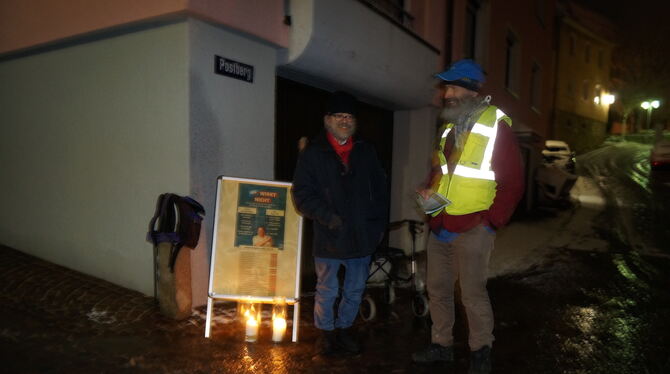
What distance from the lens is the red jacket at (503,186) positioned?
3086 millimetres

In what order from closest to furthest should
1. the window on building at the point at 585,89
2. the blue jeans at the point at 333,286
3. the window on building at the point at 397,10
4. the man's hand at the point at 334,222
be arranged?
the man's hand at the point at 334,222 → the blue jeans at the point at 333,286 → the window on building at the point at 397,10 → the window on building at the point at 585,89

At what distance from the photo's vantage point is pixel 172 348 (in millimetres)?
3805

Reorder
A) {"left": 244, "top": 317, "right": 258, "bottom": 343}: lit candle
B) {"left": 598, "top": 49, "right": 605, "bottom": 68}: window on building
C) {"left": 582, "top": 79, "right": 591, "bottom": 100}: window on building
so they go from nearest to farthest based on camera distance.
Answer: {"left": 244, "top": 317, "right": 258, "bottom": 343}: lit candle, {"left": 582, "top": 79, "right": 591, "bottom": 100}: window on building, {"left": 598, "top": 49, "right": 605, "bottom": 68}: window on building

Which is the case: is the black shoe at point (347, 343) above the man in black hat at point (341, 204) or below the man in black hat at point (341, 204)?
below

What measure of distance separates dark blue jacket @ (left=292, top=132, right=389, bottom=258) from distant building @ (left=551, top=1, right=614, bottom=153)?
2612cm

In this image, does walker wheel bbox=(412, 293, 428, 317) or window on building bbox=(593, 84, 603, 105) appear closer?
walker wheel bbox=(412, 293, 428, 317)

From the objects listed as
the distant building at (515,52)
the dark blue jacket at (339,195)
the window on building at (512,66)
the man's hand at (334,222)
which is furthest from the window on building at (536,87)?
the man's hand at (334,222)

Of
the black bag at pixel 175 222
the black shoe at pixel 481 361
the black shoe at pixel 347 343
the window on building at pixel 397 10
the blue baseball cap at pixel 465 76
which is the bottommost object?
the black shoe at pixel 347 343

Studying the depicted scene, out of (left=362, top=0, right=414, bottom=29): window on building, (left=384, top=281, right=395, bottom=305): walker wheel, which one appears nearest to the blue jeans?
(left=384, top=281, right=395, bottom=305): walker wheel

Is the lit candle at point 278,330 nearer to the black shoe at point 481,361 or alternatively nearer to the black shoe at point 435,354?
the black shoe at point 435,354

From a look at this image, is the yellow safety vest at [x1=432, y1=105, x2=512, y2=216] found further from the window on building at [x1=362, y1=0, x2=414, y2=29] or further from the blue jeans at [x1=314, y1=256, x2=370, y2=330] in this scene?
the window on building at [x1=362, y1=0, x2=414, y2=29]

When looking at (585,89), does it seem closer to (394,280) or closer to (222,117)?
(394,280)

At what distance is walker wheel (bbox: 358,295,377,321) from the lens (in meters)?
4.55

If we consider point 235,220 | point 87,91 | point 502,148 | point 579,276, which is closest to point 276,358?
point 235,220
